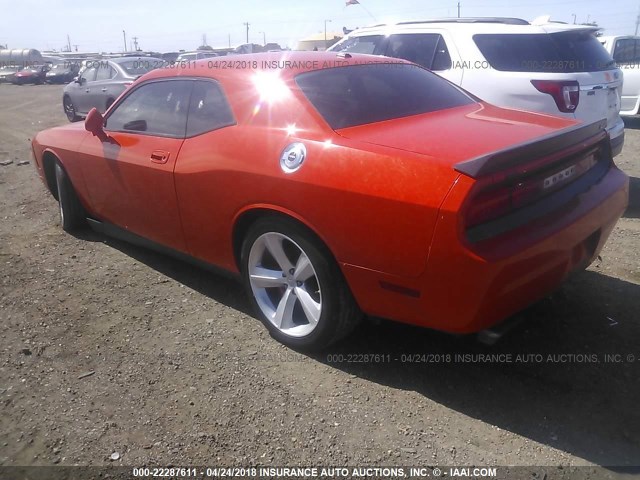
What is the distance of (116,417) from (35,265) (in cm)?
224

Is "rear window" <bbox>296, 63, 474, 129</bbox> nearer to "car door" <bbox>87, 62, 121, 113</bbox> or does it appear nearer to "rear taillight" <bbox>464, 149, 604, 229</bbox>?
"rear taillight" <bbox>464, 149, 604, 229</bbox>

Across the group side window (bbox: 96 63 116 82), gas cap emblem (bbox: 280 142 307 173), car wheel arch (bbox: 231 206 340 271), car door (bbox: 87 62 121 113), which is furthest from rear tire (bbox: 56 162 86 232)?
side window (bbox: 96 63 116 82)

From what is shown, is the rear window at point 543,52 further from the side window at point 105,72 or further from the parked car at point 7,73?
the parked car at point 7,73

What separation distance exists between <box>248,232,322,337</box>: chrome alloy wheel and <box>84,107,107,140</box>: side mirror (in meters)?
1.76

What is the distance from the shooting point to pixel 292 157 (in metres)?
2.75

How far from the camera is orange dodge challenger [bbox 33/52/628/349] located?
2307 mm

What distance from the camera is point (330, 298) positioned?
275 centimetres

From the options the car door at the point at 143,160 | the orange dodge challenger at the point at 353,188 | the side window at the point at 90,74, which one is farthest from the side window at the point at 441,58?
the side window at the point at 90,74

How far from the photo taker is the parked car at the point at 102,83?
11375 mm

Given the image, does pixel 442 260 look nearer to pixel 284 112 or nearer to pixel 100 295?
pixel 284 112

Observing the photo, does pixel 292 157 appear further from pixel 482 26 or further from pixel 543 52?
pixel 482 26

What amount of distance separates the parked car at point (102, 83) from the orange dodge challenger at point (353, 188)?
26.5ft

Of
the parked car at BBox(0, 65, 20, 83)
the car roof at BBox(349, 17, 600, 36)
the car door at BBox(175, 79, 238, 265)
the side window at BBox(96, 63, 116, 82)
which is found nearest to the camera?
the car door at BBox(175, 79, 238, 265)

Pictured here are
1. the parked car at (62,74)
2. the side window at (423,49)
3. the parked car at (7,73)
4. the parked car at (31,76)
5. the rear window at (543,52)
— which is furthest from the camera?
the parked car at (7,73)
